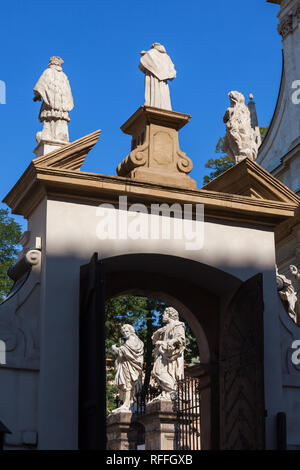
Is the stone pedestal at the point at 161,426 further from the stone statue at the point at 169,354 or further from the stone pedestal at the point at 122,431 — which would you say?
the stone statue at the point at 169,354

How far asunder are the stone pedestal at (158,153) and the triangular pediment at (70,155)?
2.47ft

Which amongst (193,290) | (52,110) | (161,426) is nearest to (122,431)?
(161,426)

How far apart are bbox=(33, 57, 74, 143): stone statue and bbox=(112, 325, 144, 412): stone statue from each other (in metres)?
8.98

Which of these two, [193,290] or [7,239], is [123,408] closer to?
[193,290]

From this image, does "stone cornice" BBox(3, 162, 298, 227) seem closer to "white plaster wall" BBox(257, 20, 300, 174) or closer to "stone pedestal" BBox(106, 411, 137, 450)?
"stone pedestal" BBox(106, 411, 137, 450)

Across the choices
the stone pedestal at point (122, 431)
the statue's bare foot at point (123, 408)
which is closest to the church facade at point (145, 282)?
the stone pedestal at point (122, 431)

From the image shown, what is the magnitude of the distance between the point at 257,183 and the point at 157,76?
185cm

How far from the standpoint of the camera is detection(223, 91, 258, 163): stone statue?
11078 millimetres

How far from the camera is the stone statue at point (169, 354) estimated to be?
17.8 m

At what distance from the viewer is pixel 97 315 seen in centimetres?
846

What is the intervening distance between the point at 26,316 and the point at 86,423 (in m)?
1.36

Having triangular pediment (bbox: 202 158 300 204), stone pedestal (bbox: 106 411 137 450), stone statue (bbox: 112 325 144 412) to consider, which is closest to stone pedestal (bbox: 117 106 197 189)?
triangular pediment (bbox: 202 158 300 204)

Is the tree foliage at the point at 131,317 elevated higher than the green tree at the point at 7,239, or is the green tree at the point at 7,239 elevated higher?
the green tree at the point at 7,239
